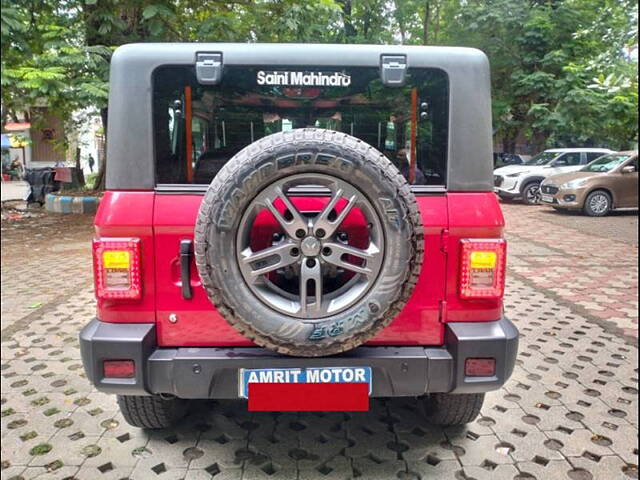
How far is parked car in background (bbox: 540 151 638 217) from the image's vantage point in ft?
40.5

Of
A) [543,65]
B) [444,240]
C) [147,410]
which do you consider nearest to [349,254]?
[444,240]

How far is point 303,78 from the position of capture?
239cm

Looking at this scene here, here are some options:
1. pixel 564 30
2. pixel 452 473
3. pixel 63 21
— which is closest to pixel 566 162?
pixel 564 30

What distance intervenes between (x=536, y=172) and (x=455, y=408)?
1325 cm

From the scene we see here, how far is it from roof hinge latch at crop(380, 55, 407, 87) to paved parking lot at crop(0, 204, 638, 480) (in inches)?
72.4

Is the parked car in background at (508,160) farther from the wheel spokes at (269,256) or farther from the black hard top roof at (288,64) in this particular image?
the wheel spokes at (269,256)

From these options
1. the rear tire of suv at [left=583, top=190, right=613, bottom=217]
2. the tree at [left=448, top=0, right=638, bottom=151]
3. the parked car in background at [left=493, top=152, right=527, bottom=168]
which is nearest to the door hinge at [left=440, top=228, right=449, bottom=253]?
the rear tire of suv at [left=583, top=190, right=613, bottom=217]

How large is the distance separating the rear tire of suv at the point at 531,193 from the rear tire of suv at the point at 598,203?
2.21m

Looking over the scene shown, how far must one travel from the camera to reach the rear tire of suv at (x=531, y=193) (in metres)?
14.7

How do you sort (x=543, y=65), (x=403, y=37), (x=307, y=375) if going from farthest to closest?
(x=543, y=65)
(x=403, y=37)
(x=307, y=375)

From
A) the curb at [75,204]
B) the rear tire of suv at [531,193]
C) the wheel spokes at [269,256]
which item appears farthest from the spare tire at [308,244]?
the rear tire of suv at [531,193]

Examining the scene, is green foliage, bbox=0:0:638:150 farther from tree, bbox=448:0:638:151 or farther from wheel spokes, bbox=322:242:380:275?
wheel spokes, bbox=322:242:380:275

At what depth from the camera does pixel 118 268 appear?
231 centimetres

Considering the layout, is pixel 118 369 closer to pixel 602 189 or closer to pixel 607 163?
pixel 602 189
